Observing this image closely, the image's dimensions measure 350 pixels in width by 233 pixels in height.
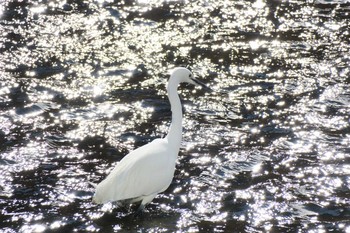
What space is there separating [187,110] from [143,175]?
2543mm

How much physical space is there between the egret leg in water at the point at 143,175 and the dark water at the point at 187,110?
278 mm

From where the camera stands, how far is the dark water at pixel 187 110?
7.65 metres

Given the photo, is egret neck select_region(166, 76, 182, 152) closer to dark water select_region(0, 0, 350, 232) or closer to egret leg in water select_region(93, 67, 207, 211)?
egret leg in water select_region(93, 67, 207, 211)

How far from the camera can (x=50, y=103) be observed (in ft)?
32.9

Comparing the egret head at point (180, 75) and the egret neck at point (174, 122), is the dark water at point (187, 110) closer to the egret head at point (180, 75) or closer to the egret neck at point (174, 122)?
the egret neck at point (174, 122)

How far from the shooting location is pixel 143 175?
24.8 feet

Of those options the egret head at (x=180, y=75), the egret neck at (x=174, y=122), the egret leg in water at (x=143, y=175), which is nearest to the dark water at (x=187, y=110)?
the egret leg in water at (x=143, y=175)

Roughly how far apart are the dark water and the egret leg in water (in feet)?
0.91

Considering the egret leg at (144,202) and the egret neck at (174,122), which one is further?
the egret neck at (174,122)

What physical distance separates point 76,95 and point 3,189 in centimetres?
265

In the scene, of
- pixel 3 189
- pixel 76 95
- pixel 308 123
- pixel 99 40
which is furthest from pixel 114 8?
pixel 3 189

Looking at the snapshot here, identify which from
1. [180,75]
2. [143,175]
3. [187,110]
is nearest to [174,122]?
[180,75]

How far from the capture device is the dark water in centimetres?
765

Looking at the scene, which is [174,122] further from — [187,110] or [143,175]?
[187,110]
